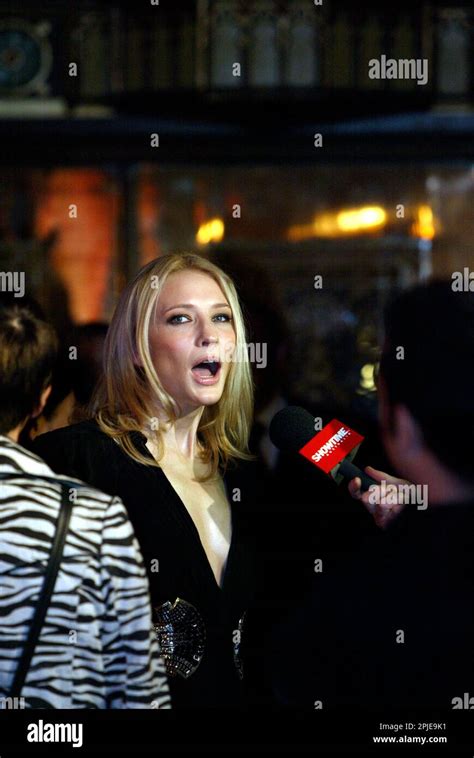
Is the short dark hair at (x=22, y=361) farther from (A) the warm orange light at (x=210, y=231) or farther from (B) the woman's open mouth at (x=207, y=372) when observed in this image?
(A) the warm orange light at (x=210, y=231)

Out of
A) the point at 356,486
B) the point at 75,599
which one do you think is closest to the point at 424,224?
the point at 356,486

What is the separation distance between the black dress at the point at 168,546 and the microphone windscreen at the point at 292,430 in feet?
0.80

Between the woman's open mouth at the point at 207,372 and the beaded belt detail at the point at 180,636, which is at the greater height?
the woman's open mouth at the point at 207,372

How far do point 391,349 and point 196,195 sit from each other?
5271mm

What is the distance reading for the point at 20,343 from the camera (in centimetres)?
223

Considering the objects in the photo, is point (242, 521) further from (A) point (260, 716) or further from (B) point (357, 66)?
(B) point (357, 66)

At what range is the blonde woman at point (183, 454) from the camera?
7.22 feet

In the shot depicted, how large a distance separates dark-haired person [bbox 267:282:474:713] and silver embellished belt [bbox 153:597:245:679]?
0.44 meters

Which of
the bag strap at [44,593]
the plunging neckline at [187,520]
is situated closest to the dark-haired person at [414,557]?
the bag strap at [44,593]

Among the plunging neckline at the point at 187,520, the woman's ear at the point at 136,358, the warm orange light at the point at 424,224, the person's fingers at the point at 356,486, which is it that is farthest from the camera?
the warm orange light at the point at 424,224

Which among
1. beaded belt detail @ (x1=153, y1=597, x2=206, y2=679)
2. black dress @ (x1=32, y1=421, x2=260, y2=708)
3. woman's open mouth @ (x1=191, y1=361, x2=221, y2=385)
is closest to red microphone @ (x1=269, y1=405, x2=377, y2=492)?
woman's open mouth @ (x1=191, y1=361, x2=221, y2=385)

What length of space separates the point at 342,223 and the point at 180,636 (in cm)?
506

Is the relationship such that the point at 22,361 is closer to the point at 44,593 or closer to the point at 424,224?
the point at 44,593

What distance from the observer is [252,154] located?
270 inches
